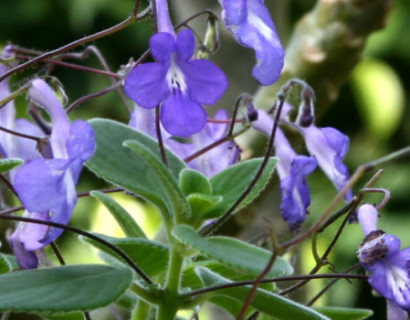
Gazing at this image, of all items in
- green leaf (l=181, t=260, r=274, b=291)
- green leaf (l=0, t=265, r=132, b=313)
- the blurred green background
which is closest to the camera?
green leaf (l=0, t=265, r=132, b=313)

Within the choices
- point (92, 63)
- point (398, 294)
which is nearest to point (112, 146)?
point (398, 294)

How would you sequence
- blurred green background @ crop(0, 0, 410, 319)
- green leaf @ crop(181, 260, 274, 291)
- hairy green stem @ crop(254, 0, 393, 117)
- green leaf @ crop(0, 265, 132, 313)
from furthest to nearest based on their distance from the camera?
blurred green background @ crop(0, 0, 410, 319), hairy green stem @ crop(254, 0, 393, 117), green leaf @ crop(181, 260, 274, 291), green leaf @ crop(0, 265, 132, 313)

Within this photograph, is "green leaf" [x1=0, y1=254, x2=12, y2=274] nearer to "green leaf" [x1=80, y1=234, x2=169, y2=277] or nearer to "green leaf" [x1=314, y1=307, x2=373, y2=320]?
"green leaf" [x1=80, y1=234, x2=169, y2=277]

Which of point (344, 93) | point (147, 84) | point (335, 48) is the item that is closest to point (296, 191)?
point (147, 84)

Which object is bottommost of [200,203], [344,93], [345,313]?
[344,93]

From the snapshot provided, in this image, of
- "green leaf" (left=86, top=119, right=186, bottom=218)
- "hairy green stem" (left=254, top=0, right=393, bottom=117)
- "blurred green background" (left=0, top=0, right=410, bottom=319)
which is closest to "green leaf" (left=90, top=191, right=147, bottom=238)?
"green leaf" (left=86, top=119, right=186, bottom=218)

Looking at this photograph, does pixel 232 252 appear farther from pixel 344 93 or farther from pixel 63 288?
pixel 344 93

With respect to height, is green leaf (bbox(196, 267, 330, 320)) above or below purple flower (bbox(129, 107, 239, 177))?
below
